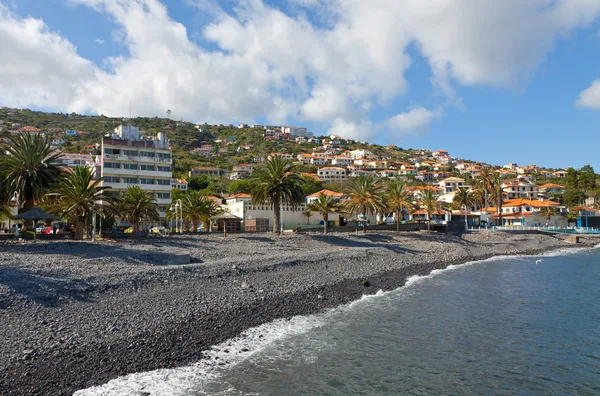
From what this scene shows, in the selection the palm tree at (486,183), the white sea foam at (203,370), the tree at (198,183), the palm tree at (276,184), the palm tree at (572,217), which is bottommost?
the white sea foam at (203,370)

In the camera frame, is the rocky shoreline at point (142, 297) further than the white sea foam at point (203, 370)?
Yes

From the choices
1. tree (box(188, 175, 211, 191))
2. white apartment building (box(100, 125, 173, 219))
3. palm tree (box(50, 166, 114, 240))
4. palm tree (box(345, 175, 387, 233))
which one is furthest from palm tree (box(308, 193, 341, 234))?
tree (box(188, 175, 211, 191))

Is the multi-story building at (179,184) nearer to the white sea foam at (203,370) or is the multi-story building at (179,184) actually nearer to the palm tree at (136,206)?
the palm tree at (136,206)

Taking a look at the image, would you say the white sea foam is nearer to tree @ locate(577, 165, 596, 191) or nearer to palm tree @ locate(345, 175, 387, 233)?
palm tree @ locate(345, 175, 387, 233)

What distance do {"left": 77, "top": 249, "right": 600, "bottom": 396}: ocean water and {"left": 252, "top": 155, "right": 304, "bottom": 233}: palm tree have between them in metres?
20.0

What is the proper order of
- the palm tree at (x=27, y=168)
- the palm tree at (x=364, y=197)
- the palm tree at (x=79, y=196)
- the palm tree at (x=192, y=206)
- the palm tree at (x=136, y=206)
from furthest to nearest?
the palm tree at (x=364, y=197), the palm tree at (x=192, y=206), the palm tree at (x=136, y=206), the palm tree at (x=79, y=196), the palm tree at (x=27, y=168)

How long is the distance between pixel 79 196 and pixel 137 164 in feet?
107

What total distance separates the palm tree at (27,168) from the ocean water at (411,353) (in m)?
26.2

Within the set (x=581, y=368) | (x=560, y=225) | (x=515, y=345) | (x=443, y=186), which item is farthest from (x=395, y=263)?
(x=443, y=186)

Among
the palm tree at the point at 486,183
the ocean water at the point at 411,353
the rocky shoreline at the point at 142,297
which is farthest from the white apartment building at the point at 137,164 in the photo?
the palm tree at the point at 486,183

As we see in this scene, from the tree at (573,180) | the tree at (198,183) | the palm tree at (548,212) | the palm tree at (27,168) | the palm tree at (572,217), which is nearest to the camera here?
the palm tree at (27,168)

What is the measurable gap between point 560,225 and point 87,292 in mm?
97657

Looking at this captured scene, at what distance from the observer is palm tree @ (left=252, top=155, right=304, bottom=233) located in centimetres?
4338

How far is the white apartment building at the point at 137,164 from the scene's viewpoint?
6262 cm
